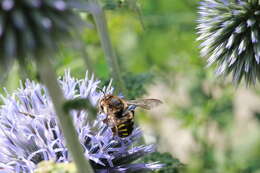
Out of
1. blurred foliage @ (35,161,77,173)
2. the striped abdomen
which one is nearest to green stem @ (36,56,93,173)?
blurred foliage @ (35,161,77,173)

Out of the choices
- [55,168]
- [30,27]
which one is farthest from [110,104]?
[30,27]

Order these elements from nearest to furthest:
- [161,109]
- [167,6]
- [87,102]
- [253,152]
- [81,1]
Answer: [87,102] < [81,1] < [253,152] < [167,6] < [161,109]

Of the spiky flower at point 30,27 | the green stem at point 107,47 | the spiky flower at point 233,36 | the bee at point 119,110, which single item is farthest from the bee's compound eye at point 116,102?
the spiky flower at point 30,27

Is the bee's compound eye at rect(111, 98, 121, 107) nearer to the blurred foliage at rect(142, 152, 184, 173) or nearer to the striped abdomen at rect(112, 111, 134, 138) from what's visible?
the striped abdomen at rect(112, 111, 134, 138)

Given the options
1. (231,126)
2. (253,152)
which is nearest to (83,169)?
(231,126)

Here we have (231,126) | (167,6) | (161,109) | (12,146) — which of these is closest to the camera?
(12,146)

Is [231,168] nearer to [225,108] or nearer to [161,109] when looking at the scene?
[225,108]
